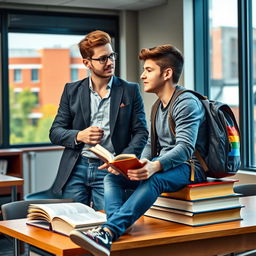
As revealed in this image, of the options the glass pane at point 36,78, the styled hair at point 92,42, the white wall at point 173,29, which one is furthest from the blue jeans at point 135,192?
the glass pane at point 36,78

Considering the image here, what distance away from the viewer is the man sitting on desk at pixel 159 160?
2152 mm

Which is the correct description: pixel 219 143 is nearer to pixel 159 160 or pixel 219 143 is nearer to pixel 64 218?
pixel 159 160

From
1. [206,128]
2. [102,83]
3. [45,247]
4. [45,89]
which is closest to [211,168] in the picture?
[206,128]

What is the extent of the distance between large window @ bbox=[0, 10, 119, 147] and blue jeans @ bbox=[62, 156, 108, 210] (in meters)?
3.49

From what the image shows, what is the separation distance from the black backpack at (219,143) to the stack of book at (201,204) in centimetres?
6

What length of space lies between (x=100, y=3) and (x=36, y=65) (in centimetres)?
107

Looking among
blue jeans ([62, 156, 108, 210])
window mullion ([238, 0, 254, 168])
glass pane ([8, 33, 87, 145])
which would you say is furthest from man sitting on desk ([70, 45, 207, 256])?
glass pane ([8, 33, 87, 145])

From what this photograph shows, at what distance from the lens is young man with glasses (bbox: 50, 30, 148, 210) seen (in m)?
3.07

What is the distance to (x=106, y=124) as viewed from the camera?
3.13 m

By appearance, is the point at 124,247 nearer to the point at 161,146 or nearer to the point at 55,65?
the point at 161,146

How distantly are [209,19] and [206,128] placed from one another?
3962mm

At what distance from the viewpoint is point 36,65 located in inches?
265

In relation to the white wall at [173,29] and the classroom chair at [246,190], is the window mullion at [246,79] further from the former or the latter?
the classroom chair at [246,190]

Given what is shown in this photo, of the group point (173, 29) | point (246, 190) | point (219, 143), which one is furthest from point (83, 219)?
point (173, 29)
